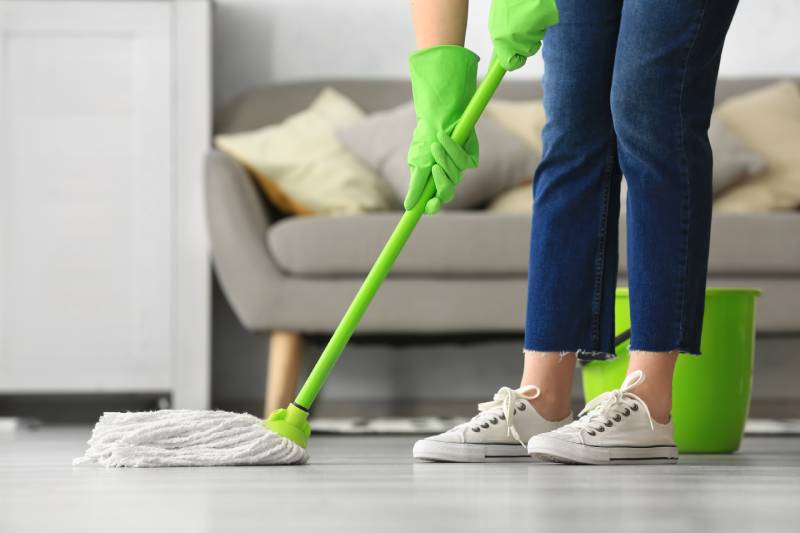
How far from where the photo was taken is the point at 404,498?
89 centimetres

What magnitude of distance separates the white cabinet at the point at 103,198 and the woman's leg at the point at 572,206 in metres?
1.57

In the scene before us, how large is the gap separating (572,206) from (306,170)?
4.94 feet

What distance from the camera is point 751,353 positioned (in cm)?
174

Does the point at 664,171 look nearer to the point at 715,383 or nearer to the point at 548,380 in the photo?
the point at 548,380

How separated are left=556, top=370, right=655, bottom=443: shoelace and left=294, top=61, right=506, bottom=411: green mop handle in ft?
0.86

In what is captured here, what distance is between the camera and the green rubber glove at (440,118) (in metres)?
1.38

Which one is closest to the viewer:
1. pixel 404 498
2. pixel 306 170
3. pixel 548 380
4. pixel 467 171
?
pixel 404 498

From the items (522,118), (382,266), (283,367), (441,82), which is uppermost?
(522,118)

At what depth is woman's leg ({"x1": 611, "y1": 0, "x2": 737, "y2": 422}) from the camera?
4.40ft

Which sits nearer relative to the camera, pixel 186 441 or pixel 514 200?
pixel 186 441

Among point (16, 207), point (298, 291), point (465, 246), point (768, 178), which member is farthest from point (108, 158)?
point (768, 178)

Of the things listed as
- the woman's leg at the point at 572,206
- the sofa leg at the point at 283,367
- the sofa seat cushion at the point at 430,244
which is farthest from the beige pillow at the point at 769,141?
the woman's leg at the point at 572,206

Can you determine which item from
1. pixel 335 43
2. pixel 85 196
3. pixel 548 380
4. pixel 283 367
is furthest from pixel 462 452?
pixel 335 43

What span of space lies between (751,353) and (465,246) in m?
0.83
